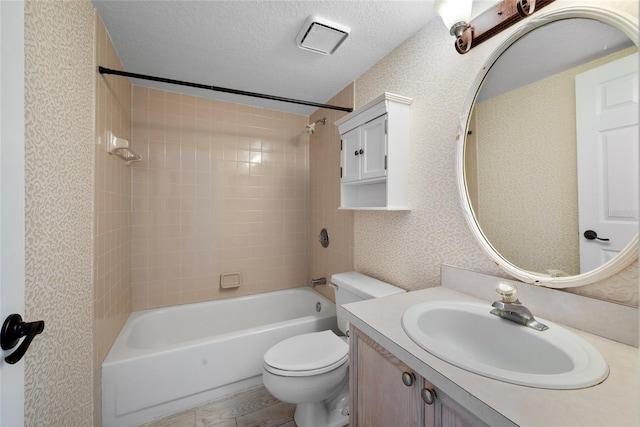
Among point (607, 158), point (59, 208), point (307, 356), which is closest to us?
point (607, 158)

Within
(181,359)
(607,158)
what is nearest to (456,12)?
(607,158)

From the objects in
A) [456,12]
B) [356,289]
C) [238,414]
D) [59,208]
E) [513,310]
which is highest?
[456,12]

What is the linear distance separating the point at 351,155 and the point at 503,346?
49.6 inches

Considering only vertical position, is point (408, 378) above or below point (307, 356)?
above

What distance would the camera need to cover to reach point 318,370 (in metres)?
1.29

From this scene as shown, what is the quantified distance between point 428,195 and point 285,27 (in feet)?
3.94

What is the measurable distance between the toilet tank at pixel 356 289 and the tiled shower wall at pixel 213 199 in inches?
41.2

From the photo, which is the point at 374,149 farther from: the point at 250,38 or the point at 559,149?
the point at 250,38

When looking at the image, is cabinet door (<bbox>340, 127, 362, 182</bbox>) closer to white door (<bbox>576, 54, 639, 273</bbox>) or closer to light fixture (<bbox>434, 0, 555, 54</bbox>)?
light fixture (<bbox>434, 0, 555, 54</bbox>)

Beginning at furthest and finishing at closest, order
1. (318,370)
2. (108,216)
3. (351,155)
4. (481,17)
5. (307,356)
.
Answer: (351,155) → (108,216) → (307,356) → (318,370) → (481,17)

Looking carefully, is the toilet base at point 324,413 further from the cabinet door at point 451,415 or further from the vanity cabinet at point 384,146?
the vanity cabinet at point 384,146

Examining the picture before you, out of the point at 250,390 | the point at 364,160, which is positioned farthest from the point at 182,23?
the point at 250,390

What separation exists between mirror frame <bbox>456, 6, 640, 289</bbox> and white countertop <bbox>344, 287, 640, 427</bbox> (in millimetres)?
174

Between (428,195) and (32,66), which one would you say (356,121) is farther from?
(32,66)
